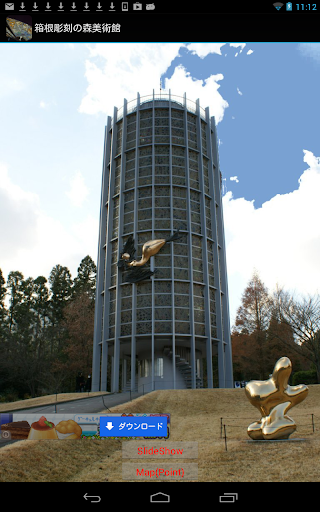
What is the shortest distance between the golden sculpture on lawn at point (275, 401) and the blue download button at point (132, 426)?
5.32 metres

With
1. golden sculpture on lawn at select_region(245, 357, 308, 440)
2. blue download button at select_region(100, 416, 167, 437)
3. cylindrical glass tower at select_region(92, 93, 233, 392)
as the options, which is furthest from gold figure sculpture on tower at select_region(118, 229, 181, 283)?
blue download button at select_region(100, 416, 167, 437)

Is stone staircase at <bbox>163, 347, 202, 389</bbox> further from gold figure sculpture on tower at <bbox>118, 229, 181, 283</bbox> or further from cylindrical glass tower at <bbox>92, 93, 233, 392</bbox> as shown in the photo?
gold figure sculpture on tower at <bbox>118, 229, 181, 283</bbox>

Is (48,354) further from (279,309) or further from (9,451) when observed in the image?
(9,451)

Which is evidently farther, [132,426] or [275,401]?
[275,401]

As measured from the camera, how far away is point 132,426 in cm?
379

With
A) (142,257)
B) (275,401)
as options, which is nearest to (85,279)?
(142,257)

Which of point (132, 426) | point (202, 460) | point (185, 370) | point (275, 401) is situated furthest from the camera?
point (185, 370)

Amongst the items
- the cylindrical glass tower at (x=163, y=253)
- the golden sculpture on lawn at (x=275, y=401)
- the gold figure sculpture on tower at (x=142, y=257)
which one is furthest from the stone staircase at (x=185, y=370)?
the golden sculpture on lawn at (x=275, y=401)
